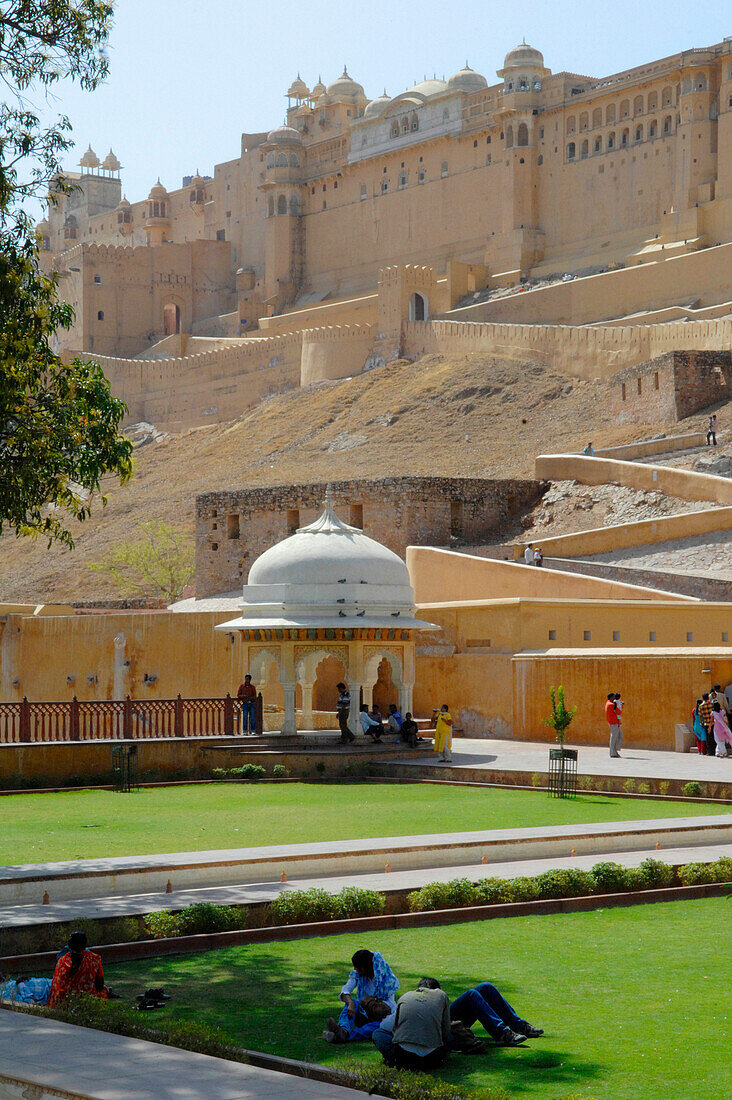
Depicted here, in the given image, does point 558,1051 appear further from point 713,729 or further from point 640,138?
point 640,138

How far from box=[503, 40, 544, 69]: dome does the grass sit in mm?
44841

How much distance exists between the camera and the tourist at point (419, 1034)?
5.99 m

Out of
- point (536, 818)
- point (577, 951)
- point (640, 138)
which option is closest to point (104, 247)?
point (640, 138)

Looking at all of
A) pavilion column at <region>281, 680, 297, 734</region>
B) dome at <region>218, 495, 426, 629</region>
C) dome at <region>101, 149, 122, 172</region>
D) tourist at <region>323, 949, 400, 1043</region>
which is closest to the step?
tourist at <region>323, 949, 400, 1043</region>

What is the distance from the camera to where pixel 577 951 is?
8.12 metres

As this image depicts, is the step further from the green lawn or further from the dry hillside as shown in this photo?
the dry hillside

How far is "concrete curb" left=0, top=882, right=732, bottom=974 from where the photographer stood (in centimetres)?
805

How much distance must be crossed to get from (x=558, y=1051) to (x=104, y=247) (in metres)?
66.7

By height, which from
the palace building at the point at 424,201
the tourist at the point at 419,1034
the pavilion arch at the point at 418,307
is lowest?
the tourist at the point at 419,1034

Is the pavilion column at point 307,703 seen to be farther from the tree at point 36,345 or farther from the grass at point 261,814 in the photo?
the tree at point 36,345

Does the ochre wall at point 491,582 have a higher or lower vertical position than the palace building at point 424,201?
lower

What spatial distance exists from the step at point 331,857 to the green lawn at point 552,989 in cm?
131

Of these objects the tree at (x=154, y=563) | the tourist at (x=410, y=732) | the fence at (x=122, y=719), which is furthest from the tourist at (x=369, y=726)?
the tree at (x=154, y=563)

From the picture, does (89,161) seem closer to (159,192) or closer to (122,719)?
(159,192)
